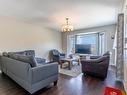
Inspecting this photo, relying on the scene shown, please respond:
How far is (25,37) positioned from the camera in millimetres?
5133

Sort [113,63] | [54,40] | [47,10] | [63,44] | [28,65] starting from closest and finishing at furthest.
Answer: [28,65], [47,10], [113,63], [54,40], [63,44]

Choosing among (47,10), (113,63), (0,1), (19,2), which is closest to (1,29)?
(0,1)

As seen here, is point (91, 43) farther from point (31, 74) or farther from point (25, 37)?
point (31, 74)

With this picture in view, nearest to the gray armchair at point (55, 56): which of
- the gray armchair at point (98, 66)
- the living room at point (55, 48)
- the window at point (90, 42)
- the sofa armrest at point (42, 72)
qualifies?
the living room at point (55, 48)

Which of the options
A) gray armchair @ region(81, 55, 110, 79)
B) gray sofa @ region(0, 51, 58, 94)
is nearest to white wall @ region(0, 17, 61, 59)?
gray sofa @ region(0, 51, 58, 94)

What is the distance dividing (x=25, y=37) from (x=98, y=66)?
12.5ft

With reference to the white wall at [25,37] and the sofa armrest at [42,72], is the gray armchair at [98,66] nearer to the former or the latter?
the sofa armrest at [42,72]

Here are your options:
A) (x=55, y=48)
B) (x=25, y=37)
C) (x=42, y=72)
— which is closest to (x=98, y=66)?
(x=42, y=72)

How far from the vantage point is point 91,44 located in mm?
6465

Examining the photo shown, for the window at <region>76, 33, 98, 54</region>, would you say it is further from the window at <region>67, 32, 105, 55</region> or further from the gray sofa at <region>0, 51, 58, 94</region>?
the gray sofa at <region>0, 51, 58, 94</region>

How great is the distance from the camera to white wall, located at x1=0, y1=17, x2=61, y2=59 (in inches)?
170

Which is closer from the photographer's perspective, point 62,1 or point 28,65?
point 28,65

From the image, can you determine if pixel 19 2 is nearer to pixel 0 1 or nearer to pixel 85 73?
pixel 0 1

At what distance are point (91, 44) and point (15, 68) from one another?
16.3ft
